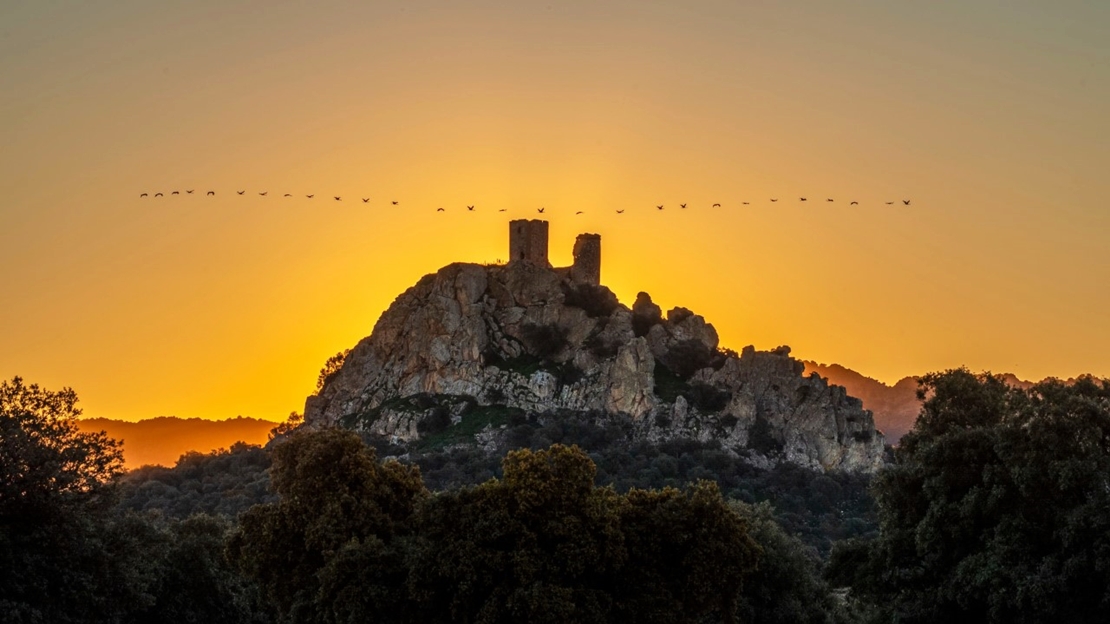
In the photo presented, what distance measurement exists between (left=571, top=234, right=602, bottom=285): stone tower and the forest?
123m

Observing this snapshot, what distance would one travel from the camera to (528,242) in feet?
588

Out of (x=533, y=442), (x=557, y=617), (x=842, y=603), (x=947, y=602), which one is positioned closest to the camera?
(x=557, y=617)

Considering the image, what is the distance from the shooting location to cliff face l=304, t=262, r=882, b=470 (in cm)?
16075

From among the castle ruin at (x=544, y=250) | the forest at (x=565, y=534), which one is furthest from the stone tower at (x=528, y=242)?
the forest at (x=565, y=534)

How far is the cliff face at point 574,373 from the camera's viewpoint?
161 m

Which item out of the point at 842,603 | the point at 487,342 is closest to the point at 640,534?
the point at 842,603

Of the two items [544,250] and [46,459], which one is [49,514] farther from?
[544,250]

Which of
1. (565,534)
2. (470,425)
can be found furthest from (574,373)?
(565,534)

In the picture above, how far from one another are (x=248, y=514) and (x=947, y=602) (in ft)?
77.1

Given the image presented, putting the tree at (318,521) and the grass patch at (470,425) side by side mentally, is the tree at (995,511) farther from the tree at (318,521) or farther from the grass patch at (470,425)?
the grass patch at (470,425)

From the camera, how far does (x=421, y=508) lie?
50.6 meters

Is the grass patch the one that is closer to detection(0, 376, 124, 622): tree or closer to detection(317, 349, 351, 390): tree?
detection(317, 349, 351, 390): tree

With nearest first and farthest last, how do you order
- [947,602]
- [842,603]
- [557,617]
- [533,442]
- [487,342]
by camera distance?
[557,617], [947,602], [842,603], [533,442], [487,342]

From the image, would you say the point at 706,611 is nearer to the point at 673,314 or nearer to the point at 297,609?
the point at 297,609
